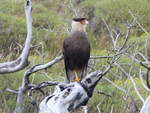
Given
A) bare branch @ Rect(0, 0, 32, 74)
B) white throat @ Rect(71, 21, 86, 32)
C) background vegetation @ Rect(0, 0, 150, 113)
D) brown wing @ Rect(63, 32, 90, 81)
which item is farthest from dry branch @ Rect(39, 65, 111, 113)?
background vegetation @ Rect(0, 0, 150, 113)

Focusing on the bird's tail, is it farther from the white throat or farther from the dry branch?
the dry branch

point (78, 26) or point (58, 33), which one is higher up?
point (78, 26)

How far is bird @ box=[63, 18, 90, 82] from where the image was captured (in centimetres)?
430

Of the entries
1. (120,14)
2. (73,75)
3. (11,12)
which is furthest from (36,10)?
(73,75)

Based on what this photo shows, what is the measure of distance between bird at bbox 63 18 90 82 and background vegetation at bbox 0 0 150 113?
759 mm

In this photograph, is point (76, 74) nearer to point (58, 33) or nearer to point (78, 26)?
point (78, 26)

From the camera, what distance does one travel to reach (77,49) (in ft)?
14.1

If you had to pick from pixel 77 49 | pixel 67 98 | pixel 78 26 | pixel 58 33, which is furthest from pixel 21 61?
pixel 58 33

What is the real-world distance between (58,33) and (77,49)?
152 inches

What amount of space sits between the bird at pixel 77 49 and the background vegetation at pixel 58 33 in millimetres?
759

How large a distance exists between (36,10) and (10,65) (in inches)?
276

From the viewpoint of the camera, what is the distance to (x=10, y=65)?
2.95 metres

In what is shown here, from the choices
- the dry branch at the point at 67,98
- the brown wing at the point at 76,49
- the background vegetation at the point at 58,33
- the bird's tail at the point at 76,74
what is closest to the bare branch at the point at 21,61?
the dry branch at the point at 67,98

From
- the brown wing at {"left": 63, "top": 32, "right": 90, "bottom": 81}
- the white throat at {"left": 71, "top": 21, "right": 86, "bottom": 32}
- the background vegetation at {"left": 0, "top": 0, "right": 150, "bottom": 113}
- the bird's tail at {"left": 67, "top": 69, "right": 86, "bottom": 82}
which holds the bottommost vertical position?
the background vegetation at {"left": 0, "top": 0, "right": 150, "bottom": 113}
